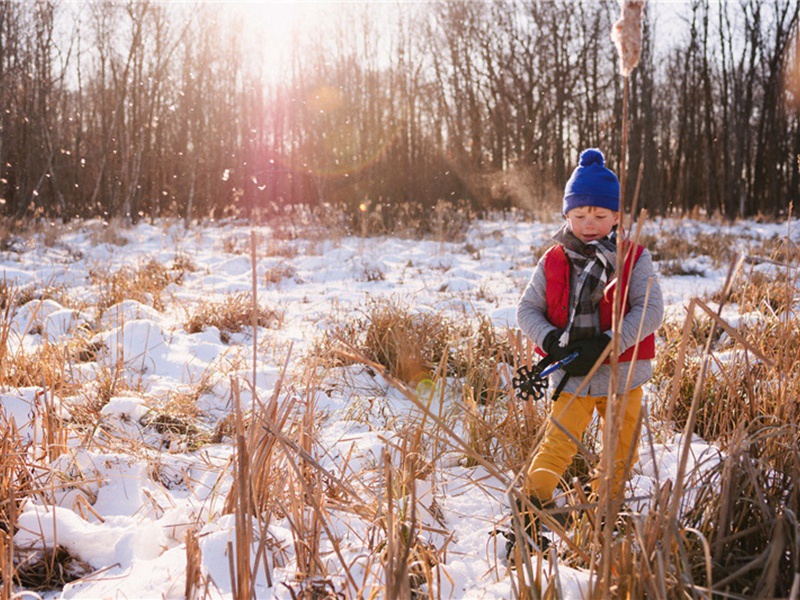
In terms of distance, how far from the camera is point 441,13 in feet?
61.2

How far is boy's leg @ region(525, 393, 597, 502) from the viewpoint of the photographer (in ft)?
6.03

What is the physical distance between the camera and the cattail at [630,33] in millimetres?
725

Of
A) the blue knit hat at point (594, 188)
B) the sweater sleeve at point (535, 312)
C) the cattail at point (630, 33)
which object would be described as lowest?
the sweater sleeve at point (535, 312)

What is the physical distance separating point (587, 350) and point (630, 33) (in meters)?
1.19

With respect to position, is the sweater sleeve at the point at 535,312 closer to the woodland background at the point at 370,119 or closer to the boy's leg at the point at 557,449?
the boy's leg at the point at 557,449

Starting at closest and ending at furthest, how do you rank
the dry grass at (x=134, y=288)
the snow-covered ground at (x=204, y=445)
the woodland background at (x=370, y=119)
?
the snow-covered ground at (x=204, y=445) → the dry grass at (x=134, y=288) → the woodland background at (x=370, y=119)

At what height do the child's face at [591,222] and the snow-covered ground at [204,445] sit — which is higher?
the child's face at [591,222]

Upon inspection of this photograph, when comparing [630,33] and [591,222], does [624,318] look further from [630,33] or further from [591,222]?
[630,33]

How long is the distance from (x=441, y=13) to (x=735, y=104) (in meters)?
10.1

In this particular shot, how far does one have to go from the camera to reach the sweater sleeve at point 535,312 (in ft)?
6.34

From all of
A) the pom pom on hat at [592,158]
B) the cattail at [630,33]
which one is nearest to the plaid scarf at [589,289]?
the pom pom on hat at [592,158]

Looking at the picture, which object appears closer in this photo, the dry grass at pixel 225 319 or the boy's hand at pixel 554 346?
the boy's hand at pixel 554 346

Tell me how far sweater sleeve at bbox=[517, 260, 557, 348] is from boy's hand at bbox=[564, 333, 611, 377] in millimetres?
123

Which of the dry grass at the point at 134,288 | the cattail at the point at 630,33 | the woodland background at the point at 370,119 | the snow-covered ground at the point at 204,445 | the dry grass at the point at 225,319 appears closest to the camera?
the cattail at the point at 630,33
